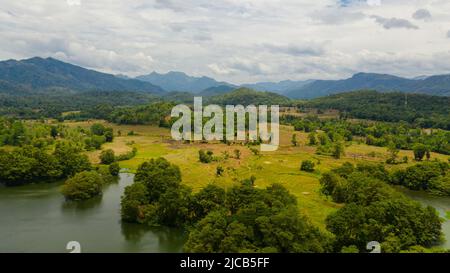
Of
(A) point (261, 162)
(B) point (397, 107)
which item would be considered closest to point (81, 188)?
(A) point (261, 162)

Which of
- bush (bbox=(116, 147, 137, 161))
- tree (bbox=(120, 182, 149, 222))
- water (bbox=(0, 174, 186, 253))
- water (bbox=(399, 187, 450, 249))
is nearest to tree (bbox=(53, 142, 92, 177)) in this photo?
water (bbox=(0, 174, 186, 253))

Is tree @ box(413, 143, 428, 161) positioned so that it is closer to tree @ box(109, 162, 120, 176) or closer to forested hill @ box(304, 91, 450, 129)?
forested hill @ box(304, 91, 450, 129)

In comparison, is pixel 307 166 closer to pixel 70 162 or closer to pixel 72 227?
pixel 70 162

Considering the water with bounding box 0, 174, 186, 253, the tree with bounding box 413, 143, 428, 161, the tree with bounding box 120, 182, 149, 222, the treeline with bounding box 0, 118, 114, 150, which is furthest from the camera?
the treeline with bounding box 0, 118, 114, 150

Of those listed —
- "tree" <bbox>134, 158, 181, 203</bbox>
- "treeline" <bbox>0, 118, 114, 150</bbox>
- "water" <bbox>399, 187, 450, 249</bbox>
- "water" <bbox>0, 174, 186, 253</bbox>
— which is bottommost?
"water" <bbox>399, 187, 450, 249</bbox>

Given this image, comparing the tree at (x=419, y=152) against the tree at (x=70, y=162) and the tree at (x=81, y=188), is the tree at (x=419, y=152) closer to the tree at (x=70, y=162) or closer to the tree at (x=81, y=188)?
the tree at (x=81, y=188)
